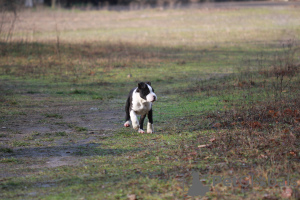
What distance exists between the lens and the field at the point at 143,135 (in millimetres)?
5754

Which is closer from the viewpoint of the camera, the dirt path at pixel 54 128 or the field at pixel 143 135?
the field at pixel 143 135

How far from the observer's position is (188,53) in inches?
979

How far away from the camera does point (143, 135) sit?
8.82 metres

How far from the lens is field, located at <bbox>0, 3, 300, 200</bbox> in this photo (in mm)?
5754

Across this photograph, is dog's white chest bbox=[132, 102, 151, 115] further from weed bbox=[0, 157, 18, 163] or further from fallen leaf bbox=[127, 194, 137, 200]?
fallen leaf bbox=[127, 194, 137, 200]

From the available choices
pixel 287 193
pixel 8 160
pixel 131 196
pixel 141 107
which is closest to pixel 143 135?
pixel 141 107

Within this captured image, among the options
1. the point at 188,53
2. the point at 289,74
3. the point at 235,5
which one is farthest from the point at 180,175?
the point at 235,5

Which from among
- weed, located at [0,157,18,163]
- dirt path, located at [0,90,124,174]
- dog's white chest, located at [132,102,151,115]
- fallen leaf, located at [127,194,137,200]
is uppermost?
dog's white chest, located at [132,102,151,115]

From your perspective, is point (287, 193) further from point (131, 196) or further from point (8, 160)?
point (8, 160)

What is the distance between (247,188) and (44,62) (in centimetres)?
1713

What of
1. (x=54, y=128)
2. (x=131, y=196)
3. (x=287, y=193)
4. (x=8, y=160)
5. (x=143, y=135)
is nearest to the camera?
(x=287, y=193)

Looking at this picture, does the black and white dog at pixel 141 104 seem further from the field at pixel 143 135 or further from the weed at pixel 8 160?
the weed at pixel 8 160

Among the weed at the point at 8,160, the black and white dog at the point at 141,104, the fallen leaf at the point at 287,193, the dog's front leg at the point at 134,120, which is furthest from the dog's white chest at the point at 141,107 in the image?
the fallen leaf at the point at 287,193

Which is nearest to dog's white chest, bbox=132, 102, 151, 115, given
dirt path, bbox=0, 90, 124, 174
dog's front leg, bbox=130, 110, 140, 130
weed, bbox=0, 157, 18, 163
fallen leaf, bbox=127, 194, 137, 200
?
dog's front leg, bbox=130, 110, 140, 130
